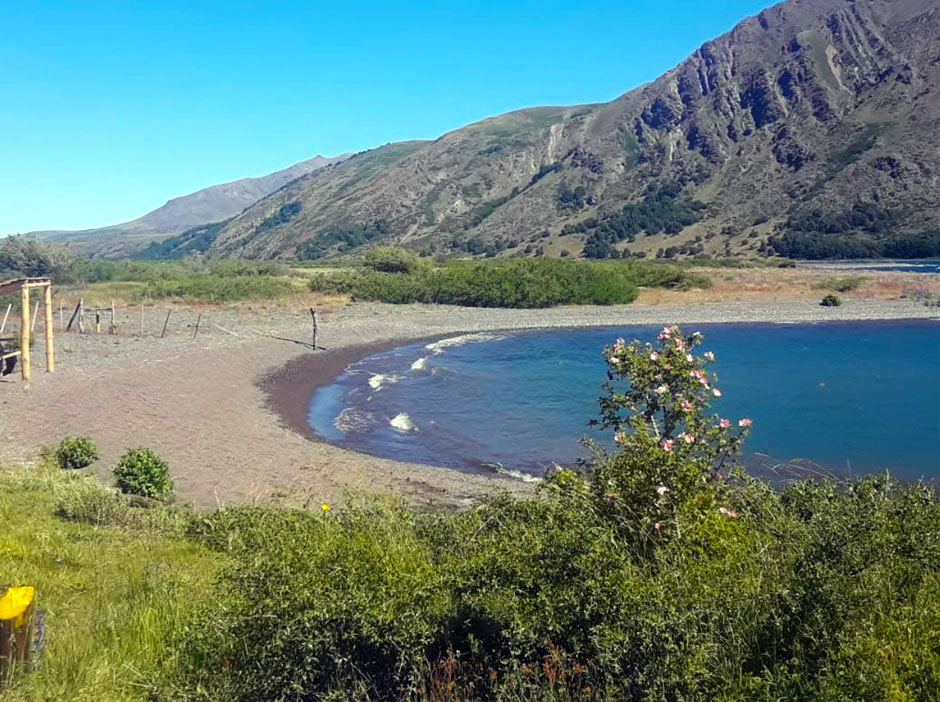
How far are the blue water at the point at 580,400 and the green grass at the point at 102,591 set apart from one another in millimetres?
10214

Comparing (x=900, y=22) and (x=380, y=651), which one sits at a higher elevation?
(x=900, y=22)

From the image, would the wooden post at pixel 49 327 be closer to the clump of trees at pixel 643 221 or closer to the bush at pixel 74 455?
the bush at pixel 74 455

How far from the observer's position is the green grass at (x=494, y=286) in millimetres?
56219

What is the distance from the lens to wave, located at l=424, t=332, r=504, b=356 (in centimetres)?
3839

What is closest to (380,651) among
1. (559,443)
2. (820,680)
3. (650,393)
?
(820,680)

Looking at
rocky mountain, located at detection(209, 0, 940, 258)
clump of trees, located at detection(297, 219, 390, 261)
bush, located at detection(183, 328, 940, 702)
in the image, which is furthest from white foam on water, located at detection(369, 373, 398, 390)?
clump of trees, located at detection(297, 219, 390, 261)

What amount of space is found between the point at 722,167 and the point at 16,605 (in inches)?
5352

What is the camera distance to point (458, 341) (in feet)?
138

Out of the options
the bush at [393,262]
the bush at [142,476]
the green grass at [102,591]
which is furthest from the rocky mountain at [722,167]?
the green grass at [102,591]

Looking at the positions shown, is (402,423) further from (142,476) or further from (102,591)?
(102,591)

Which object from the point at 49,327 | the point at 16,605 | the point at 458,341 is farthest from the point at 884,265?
the point at 16,605

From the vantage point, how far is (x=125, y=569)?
696cm

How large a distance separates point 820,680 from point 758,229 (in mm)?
108912

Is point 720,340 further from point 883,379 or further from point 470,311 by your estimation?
point 470,311
